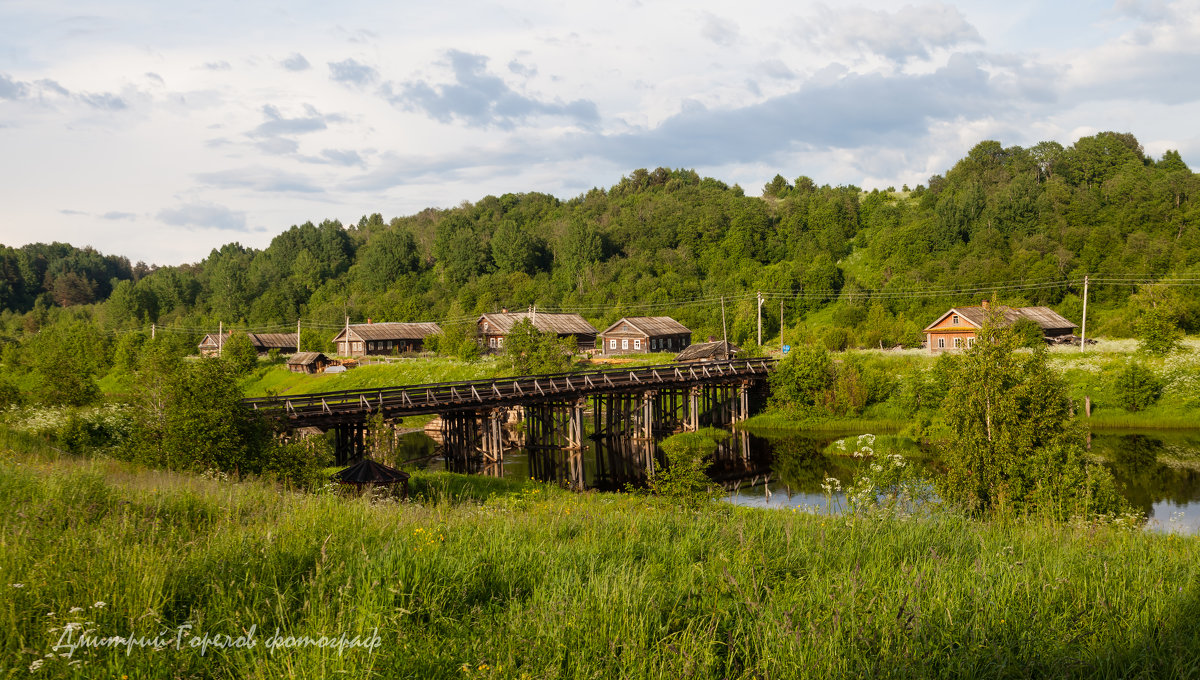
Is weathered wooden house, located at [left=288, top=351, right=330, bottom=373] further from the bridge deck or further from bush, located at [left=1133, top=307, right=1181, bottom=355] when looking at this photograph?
bush, located at [left=1133, top=307, right=1181, bottom=355]

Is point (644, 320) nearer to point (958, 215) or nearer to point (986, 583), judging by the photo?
point (958, 215)

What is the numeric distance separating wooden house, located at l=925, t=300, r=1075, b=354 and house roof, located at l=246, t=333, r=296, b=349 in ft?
231

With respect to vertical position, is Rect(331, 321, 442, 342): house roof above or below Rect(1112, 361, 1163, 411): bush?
above

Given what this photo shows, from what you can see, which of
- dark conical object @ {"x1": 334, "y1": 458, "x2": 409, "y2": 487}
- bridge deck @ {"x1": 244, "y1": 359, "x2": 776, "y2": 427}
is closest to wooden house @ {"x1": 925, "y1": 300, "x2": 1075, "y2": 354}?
bridge deck @ {"x1": 244, "y1": 359, "x2": 776, "y2": 427}

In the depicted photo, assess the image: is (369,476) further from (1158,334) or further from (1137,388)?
(1158,334)

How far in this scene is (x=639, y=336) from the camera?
74.7m

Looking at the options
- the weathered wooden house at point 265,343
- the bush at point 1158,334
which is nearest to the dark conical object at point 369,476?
the bush at point 1158,334

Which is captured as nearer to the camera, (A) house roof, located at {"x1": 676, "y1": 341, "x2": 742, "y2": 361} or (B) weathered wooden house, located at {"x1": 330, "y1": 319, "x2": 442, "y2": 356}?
(A) house roof, located at {"x1": 676, "y1": 341, "x2": 742, "y2": 361}

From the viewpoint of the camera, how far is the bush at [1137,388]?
40.5 m

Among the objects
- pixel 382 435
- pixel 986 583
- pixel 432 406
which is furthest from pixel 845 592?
pixel 432 406

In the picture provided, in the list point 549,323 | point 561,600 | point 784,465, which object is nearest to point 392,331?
point 549,323

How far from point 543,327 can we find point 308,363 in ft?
75.5

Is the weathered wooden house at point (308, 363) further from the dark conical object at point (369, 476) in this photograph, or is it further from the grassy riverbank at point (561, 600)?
the grassy riverbank at point (561, 600)

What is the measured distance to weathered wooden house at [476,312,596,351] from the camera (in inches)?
3034
